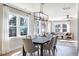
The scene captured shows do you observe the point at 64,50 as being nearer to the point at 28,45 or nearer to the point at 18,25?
the point at 28,45

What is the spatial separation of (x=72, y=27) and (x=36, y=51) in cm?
104

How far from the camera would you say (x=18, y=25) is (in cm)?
335

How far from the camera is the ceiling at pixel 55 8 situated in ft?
10.1

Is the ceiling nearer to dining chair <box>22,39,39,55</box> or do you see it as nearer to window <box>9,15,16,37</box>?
window <box>9,15,16,37</box>

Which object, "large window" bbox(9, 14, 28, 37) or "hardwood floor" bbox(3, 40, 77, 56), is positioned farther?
"large window" bbox(9, 14, 28, 37)

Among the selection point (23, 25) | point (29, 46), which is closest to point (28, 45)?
point (29, 46)

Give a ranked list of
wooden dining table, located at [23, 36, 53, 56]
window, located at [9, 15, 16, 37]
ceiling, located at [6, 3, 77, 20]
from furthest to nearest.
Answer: wooden dining table, located at [23, 36, 53, 56]
window, located at [9, 15, 16, 37]
ceiling, located at [6, 3, 77, 20]

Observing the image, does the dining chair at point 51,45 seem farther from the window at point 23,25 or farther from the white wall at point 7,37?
the window at point 23,25

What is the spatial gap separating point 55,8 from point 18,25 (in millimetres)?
1010

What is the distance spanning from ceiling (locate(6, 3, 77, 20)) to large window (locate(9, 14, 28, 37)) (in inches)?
11.6

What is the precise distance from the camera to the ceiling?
308cm

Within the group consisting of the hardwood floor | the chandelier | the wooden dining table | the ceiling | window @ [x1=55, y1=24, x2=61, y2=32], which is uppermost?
the ceiling

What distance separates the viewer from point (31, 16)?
3307mm

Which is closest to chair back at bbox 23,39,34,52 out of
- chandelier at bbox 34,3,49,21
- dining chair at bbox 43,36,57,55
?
dining chair at bbox 43,36,57,55
